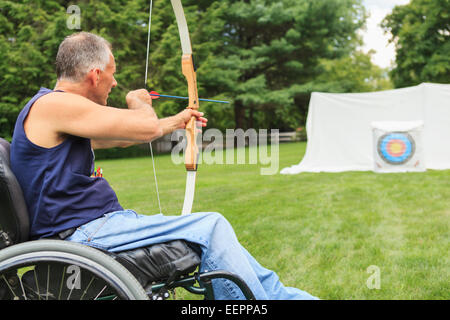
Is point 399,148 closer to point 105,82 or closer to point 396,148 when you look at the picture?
point 396,148

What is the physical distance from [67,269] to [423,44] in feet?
69.1

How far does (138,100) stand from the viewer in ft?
4.81

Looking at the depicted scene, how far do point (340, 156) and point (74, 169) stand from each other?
690cm

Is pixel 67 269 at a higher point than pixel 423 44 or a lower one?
lower

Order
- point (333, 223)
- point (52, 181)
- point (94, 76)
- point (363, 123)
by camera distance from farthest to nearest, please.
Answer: point (363, 123) → point (333, 223) → point (94, 76) → point (52, 181)

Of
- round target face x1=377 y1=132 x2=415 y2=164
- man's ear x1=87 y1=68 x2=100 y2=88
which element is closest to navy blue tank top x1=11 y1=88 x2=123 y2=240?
man's ear x1=87 y1=68 x2=100 y2=88

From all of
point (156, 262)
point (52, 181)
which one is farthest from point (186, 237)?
point (52, 181)

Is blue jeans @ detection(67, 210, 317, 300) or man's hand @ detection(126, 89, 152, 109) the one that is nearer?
blue jeans @ detection(67, 210, 317, 300)

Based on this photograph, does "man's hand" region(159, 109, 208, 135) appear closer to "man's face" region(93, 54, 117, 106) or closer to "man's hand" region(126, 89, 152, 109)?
"man's hand" region(126, 89, 152, 109)

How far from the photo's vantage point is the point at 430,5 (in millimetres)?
19094

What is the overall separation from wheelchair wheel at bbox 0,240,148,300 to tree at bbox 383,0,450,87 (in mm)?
19813

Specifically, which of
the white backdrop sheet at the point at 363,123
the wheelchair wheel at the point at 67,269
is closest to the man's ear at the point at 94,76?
the wheelchair wheel at the point at 67,269

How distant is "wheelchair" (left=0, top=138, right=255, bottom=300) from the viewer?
3.65 feet

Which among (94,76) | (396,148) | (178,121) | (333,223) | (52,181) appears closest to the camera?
(52,181)
